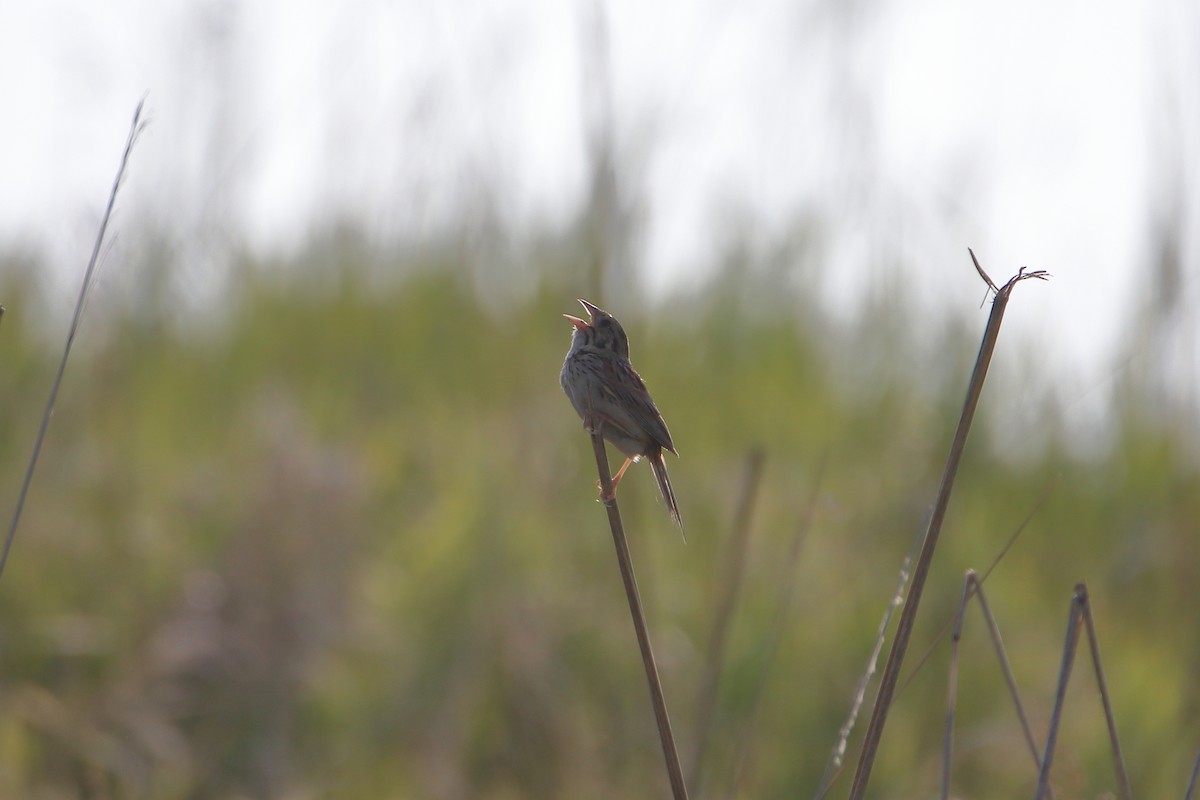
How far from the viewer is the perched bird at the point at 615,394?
319cm

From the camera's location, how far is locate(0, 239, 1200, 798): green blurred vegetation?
446cm

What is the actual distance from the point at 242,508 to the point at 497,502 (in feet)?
3.53

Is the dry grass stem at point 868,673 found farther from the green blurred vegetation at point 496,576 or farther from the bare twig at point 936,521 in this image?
the green blurred vegetation at point 496,576

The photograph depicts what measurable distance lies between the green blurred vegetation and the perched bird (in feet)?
1.15

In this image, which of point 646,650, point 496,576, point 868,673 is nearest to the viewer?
point 646,650

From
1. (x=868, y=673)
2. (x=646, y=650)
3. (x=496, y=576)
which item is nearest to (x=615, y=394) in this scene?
(x=868, y=673)

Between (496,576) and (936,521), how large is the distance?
324cm

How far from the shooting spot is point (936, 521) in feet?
6.11

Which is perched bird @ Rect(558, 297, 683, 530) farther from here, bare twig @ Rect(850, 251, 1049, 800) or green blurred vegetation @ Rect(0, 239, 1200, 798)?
bare twig @ Rect(850, 251, 1049, 800)

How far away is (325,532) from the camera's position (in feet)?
16.6

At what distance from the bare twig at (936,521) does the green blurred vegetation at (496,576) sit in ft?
5.27

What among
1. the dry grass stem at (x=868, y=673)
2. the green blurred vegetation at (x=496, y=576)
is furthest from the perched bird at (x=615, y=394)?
the dry grass stem at (x=868, y=673)

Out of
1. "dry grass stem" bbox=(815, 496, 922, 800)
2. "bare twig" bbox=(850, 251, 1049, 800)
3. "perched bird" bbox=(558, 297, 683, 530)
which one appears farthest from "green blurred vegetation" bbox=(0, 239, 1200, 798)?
"bare twig" bbox=(850, 251, 1049, 800)

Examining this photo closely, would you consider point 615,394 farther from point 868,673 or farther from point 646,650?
point 646,650
